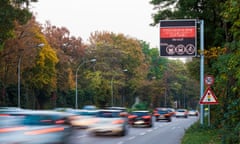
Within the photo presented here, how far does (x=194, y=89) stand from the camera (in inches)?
4724

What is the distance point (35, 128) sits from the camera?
14.2m

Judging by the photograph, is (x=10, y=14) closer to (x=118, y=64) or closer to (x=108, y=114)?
(x=108, y=114)

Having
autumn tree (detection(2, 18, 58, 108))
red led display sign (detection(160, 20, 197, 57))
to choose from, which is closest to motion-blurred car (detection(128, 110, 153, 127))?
red led display sign (detection(160, 20, 197, 57))

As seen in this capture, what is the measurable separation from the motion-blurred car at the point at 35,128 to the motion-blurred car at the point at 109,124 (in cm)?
923

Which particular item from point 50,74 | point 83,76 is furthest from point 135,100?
point 50,74

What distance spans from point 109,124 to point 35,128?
39.9 feet

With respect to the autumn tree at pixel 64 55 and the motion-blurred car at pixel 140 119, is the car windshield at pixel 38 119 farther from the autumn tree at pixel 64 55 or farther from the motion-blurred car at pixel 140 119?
the autumn tree at pixel 64 55

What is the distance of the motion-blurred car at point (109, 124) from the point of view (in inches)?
1017

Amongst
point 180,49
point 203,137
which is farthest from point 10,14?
point 203,137

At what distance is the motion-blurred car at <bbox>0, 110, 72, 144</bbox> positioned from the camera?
13.1m

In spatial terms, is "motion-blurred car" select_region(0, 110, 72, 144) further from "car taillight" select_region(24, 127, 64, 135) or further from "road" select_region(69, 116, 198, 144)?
"road" select_region(69, 116, 198, 144)

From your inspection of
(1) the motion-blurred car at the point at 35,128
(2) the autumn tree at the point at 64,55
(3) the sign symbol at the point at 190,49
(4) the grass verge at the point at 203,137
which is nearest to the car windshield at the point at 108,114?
(4) the grass verge at the point at 203,137

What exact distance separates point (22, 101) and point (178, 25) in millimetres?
44973

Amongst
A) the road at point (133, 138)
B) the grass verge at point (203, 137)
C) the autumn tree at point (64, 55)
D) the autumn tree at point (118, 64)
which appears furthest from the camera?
the autumn tree at point (118, 64)
